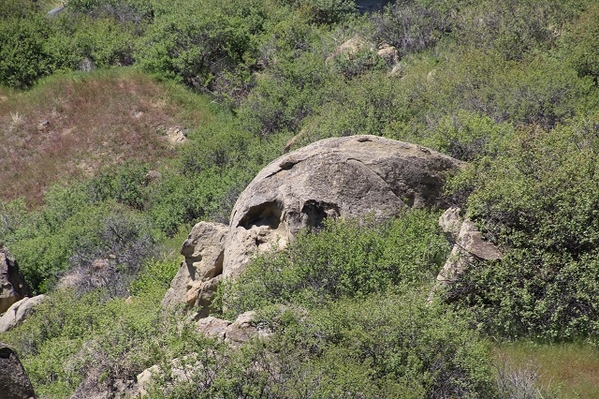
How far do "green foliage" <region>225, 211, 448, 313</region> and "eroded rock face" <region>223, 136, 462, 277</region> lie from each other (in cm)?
93

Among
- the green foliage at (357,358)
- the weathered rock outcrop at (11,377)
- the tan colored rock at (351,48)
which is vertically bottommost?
the tan colored rock at (351,48)

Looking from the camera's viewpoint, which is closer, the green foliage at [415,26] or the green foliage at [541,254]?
the green foliage at [541,254]

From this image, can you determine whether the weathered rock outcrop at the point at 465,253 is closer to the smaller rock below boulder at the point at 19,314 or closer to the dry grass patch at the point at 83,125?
the smaller rock below boulder at the point at 19,314

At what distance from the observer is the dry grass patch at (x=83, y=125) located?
37.8m

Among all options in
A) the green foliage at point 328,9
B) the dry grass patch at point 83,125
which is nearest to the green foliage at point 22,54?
the dry grass patch at point 83,125

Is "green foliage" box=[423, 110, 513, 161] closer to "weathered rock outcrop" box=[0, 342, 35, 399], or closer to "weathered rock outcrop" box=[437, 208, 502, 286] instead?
"weathered rock outcrop" box=[437, 208, 502, 286]

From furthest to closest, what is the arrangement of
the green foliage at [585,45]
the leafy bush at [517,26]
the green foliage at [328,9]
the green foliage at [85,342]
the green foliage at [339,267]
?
the green foliage at [328,9]
the leafy bush at [517,26]
the green foliage at [585,45]
the green foliage at [339,267]
the green foliage at [85,342]

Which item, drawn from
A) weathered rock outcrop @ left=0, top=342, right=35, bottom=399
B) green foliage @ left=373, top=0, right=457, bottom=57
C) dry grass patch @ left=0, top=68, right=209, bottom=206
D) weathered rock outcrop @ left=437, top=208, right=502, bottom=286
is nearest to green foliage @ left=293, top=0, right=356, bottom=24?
green foliage @ left=373, top=0, right=457, bottom=57

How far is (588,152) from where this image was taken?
15281 mm

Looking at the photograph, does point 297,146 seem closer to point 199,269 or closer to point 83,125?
point 199,269

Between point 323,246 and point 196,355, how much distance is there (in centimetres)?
435

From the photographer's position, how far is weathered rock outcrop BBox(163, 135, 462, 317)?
16.2 metres

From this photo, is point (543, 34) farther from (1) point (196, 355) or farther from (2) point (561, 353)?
(1) point (196, 355)

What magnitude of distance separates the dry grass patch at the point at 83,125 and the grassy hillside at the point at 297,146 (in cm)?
12
